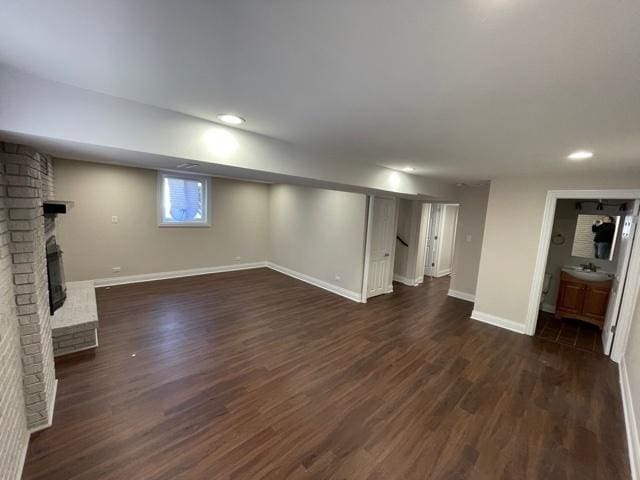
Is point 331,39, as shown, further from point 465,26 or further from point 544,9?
point 544,9

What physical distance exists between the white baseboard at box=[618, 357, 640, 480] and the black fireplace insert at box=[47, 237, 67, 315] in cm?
550

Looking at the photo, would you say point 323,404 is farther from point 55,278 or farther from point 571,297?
point 571,297

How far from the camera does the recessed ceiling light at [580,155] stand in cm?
234

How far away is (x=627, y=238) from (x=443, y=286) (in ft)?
10.9

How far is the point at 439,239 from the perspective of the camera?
699cm

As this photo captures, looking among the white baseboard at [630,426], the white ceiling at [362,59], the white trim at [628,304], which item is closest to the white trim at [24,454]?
the white ceiling at [362,59]

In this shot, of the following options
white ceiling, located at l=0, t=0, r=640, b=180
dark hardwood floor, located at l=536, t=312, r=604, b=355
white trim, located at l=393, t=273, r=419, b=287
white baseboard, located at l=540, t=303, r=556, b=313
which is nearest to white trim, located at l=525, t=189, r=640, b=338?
dark hardwood floor, located at l=536, t=312, r=604, b=355

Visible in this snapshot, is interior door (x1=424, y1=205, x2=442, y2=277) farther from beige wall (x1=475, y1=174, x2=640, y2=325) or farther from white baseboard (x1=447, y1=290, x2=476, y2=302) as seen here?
beige wall (x1=475, y1=174, x2=640, y2=325)

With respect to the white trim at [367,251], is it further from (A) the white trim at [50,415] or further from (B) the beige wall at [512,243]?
(A) the white trim at [50,415]

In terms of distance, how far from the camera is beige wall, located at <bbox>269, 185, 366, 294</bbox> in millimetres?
5039

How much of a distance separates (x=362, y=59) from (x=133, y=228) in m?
5.67

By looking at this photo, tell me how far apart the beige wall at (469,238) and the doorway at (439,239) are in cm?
131

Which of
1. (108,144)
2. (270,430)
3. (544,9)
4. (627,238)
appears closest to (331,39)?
(544,9)

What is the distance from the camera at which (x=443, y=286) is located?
632 cm
